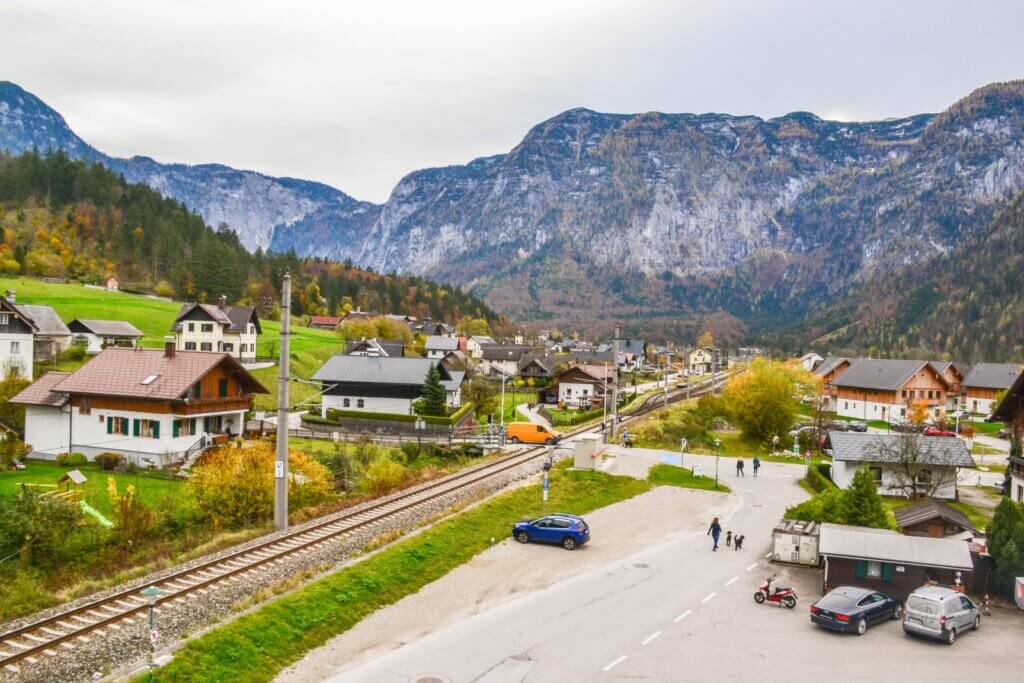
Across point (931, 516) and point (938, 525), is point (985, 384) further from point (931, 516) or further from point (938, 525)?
point (931, 516)

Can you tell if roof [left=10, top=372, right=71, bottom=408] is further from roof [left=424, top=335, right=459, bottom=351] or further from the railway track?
roof [left=424, top=335, right=459, bottom=351]

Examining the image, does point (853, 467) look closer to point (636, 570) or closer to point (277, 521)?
point (636, 570)

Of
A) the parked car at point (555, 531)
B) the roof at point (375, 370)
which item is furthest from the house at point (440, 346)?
the parked car at point (555, 531)

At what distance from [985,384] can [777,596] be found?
317 ft

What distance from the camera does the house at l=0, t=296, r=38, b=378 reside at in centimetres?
6003

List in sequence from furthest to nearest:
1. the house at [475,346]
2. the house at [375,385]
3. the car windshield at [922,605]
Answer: the house at [475,346], the house at [375,385], the car windshield at [922,605]

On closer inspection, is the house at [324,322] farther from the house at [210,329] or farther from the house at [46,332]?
the house at [46,332]

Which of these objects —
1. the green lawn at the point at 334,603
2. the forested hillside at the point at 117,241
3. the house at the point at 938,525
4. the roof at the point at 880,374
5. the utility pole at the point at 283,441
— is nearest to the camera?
the green lawn at the point at 334,603

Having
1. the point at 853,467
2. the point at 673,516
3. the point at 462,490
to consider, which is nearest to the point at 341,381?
the point at 462,490

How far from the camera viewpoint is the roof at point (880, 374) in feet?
275

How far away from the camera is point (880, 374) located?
8775cm

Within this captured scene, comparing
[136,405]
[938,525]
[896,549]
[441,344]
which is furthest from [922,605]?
[441,344]

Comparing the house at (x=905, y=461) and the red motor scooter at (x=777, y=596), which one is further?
the house at (x=905, y=461)

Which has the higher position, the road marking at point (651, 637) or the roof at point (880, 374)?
the roof at point (880, 374)
